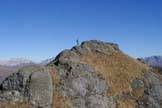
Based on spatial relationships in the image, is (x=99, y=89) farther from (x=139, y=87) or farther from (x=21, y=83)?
(x=21, y=83)

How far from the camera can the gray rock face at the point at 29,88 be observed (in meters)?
27.6

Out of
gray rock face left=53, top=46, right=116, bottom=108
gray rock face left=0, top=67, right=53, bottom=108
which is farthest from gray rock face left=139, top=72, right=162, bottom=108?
gray rock face left=0, top=67, right=53, bottom=108

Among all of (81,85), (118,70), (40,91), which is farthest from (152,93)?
(40,91)

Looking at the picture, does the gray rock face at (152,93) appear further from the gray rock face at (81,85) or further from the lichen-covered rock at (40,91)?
the lichen-covered rock at (40,91)

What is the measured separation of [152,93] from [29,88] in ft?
46.8

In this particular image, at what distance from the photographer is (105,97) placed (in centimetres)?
3183

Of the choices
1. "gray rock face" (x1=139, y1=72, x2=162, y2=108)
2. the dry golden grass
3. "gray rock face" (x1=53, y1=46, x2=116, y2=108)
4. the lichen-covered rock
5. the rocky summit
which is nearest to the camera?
the lichen-covered rock

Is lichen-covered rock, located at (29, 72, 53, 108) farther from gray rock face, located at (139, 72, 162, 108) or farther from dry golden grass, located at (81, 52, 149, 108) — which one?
gray rock face, located at (139, 72, 162, 108)

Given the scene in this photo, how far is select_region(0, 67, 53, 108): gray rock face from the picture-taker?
27641 millimetres

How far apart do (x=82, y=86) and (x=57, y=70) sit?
3236mm

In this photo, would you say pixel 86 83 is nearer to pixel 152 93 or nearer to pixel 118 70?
pixel 118 70

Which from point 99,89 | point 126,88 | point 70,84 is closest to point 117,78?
point 126,88

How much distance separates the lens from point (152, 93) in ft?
113

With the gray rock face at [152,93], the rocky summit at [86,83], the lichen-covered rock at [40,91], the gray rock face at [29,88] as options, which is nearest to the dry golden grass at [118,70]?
the rocky summit at [86,83]
